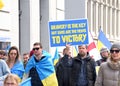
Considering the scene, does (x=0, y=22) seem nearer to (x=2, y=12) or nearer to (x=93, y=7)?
(x=2, y=12)

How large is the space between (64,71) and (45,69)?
1395mm

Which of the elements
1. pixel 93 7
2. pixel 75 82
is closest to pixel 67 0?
pixel 93 7

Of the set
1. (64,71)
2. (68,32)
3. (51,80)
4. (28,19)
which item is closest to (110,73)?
(51,80)

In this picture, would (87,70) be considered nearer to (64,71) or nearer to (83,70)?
(83,70)

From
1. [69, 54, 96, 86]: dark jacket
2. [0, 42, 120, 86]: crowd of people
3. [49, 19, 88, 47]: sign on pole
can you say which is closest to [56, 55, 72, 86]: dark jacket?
[0, 42, 120, 86]: crowd of people

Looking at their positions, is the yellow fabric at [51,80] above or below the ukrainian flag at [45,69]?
below

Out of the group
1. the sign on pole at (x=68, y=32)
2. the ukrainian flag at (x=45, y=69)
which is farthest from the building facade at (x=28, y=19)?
the ukrainian flag at (x=45, y=69)

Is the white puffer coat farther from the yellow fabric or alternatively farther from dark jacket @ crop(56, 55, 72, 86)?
dark jacket @ crop(56, 55, 72, 86)

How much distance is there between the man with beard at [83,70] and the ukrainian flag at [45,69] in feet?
1.80

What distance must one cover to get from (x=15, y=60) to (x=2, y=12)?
18.5ft

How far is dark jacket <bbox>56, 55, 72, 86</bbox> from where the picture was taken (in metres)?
9.85

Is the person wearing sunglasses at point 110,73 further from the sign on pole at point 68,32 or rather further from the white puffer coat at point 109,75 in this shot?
the sign on pole at point 68,32

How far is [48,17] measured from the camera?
18703 mm

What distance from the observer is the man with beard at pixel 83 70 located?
9.05 metres
